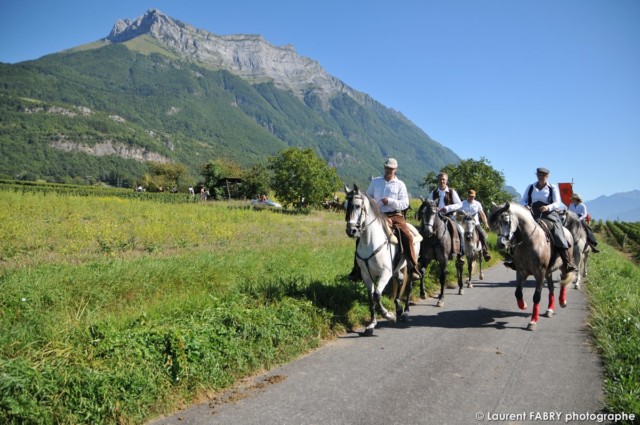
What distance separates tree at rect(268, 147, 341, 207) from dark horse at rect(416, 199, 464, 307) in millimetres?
37599

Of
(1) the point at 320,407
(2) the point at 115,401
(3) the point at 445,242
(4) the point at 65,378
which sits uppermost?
(3) the point at 445,242

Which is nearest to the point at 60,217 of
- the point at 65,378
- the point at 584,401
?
the point at 65,378

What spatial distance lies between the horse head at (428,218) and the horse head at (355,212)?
2.68m

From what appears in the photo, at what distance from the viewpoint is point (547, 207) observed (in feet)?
28.7

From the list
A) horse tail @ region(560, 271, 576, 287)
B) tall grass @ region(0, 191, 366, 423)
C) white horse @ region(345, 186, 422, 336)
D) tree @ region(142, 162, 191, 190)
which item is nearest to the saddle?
horse tail @ region(560, 271, 576, 287)

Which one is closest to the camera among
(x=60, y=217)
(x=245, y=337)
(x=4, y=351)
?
(x=4, y=351)

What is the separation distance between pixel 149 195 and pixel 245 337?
45.3 m

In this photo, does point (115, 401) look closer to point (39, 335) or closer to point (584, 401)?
point (39, 335)

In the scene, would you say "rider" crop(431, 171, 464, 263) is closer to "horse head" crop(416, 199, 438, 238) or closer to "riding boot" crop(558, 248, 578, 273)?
"horse head" crop(416, 199, 438, 238)

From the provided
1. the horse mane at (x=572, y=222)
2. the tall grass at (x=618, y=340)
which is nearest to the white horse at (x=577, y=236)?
the horse mane at (x=572, y=222)

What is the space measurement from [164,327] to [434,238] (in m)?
6.98

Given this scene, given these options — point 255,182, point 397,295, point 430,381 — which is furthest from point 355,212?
point 255,182

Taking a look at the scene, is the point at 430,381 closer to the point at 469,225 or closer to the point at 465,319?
the point at 465,319

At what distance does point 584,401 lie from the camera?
466cm
